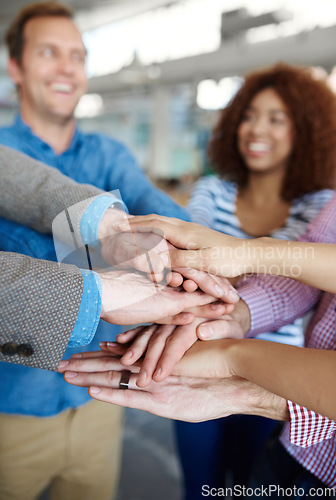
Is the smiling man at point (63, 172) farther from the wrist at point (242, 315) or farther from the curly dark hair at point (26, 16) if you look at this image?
the wrist at point (242, 315)

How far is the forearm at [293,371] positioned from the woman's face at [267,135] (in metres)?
0.67

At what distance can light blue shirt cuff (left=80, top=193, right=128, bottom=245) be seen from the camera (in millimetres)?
653

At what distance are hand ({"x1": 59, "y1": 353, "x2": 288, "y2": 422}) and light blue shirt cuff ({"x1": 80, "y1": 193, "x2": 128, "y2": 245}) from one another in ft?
0.65

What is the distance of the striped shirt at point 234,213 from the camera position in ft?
2.90

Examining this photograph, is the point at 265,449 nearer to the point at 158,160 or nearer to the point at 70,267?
the point at 70,267

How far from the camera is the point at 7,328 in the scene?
23.0 inches

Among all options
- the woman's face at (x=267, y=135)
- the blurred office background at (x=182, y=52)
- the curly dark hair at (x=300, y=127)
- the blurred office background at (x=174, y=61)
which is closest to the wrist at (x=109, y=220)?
the curly dark hair at (x=300, y=127)

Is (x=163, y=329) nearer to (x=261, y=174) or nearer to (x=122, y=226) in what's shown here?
(x=122, y=226)

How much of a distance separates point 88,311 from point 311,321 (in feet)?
1.72

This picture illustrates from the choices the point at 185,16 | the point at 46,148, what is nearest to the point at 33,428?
the point at 46,148

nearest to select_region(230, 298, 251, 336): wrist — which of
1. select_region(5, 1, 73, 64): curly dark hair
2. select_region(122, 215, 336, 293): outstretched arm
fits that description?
select_region(122, 215, 336, 293): outstretched arm

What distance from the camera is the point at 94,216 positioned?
671mm

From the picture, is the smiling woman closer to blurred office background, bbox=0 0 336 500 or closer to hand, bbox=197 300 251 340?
hand, bbox=197 300 251 340

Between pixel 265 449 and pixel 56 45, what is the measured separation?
3.72ft
